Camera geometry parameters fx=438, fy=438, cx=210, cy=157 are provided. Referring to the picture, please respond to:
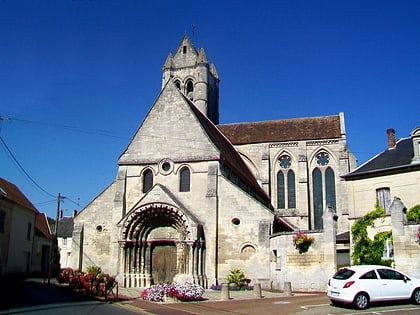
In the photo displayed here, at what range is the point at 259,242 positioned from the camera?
2411 centimetres

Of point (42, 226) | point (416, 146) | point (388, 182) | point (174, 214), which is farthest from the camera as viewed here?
point (42, 226)

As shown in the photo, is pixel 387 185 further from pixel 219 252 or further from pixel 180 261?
pixel 180 261

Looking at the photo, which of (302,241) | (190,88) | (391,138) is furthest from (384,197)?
(190,88)

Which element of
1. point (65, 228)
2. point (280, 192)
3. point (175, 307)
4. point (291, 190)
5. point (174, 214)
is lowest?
point (175, 307)

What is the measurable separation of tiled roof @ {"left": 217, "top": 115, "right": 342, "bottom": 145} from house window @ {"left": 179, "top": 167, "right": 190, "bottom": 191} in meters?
13.5

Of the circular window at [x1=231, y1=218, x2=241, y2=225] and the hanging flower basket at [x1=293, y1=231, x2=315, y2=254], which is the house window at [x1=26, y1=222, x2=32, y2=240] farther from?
the hanging flower basket at [x1=293, y1=231, x2=315, y2=254]

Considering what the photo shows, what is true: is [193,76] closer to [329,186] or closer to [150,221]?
[329,186]

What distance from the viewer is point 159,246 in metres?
26.2

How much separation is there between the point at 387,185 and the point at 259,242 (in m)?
7.35

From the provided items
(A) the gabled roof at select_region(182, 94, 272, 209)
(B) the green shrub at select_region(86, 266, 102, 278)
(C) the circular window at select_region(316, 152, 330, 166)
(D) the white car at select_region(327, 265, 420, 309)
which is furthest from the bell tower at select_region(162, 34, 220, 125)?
(D) the white car at select_region(327, 265, 420, 309)

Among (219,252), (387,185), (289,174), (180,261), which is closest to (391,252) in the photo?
(387,185)

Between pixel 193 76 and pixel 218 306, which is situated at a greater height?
pixel 193 76

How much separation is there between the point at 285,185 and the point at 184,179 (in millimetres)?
13397

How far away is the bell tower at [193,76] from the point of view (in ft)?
160
